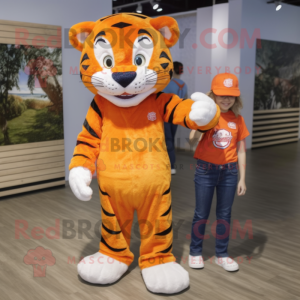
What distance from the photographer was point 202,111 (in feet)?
7.00

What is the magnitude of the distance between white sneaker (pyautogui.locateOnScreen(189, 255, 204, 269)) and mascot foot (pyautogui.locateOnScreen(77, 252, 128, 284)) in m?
0.48

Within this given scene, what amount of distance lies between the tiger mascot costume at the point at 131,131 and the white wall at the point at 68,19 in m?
2.13

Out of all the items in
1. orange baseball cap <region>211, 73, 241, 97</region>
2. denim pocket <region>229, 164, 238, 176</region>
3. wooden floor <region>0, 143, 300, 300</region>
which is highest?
orange baseball cap <region>211, 73, 241, 97</region>

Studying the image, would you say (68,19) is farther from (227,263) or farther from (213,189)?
(227,263)

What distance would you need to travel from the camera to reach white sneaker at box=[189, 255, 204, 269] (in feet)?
8.62

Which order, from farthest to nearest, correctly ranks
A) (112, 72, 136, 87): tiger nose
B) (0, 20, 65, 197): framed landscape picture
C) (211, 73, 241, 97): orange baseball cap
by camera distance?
(0, 20, 65, 197): framed landscape picture < (211, 73, 241, 97): orange baseball cap < (112, 72, 136, 87): tiger nose

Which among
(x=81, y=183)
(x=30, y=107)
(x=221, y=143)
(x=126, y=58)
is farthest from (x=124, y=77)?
(x=30, y=107)

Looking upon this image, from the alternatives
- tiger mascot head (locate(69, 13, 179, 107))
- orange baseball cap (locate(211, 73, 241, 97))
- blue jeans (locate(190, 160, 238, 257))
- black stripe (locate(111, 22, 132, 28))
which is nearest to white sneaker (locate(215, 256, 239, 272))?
blue jeans (locate(190, 160, 238, 257))

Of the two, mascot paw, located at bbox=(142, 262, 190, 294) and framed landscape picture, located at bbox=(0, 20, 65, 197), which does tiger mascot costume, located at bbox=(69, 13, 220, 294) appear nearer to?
mascot paw, located at bbox=(142, 262, 190, 294)

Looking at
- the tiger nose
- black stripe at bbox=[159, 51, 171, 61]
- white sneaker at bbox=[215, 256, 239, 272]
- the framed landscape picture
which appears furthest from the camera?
the framed landscape picture

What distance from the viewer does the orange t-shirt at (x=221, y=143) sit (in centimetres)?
247

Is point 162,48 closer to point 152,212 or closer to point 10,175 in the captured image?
point 152,212

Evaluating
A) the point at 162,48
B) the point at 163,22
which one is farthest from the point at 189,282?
the point at 163,22

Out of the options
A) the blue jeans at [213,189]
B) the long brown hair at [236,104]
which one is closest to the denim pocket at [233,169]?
the blue jeans at [213,189]
